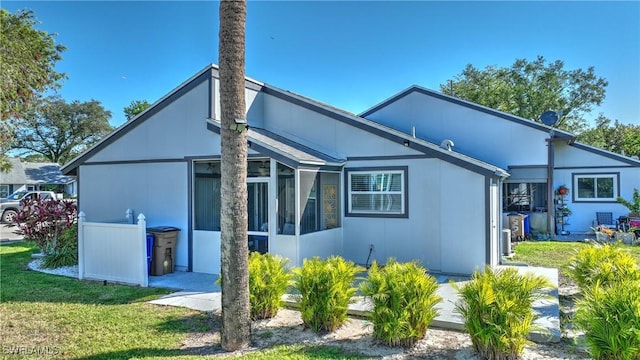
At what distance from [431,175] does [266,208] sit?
12.9 feet

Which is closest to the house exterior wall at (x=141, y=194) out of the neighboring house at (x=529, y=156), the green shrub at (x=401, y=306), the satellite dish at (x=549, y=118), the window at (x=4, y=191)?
the green shrub at (x=401, y=306)

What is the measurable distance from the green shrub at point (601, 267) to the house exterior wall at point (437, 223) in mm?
1957

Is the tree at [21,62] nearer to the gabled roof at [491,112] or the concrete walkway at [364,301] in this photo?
the concrete walkway at [364,301]

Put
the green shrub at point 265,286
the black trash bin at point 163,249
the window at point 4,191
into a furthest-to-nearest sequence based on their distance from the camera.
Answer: the window at point 4,191 → the black trash bin at point 163,249 → the green shrub at point 265,286

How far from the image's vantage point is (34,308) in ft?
22.8

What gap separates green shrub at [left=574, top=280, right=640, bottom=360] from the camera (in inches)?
158

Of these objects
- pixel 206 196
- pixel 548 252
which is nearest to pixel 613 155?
pixel 548 252

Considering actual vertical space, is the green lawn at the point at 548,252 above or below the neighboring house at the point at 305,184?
below

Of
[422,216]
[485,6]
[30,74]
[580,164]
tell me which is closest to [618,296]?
[422,216]

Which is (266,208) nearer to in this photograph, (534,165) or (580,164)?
(534,165)

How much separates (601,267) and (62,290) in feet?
33.1

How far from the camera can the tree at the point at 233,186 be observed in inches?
199

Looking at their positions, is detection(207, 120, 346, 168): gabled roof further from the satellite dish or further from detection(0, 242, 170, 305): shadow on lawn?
the satellite dish

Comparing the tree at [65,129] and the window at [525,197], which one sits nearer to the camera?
the window at [525,197]
